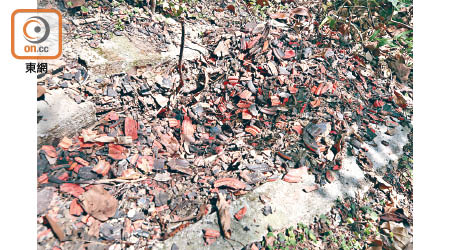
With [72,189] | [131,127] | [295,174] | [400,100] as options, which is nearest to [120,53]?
[131,127]

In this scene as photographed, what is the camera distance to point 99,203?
1.90 metres

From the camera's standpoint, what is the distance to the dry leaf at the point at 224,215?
1.99m

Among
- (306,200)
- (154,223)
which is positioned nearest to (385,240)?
(306,200)

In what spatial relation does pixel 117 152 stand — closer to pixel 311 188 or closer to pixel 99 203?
pixel 99 203

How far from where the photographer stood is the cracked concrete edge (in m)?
1.94

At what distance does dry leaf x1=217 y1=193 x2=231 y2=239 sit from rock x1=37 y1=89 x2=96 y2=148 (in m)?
1.27

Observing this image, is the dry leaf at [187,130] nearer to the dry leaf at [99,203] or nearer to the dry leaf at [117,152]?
the dry leaf at [117,152]

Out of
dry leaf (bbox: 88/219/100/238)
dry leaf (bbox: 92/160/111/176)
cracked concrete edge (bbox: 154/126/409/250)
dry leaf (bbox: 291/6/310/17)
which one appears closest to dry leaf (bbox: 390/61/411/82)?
dry leaf (bbox: 291/6/310/17)

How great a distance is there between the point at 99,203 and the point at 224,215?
0.90 m

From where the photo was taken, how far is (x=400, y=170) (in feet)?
8.93

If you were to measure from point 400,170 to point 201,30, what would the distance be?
2693 millimetres

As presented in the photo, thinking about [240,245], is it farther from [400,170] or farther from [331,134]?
[400,170]

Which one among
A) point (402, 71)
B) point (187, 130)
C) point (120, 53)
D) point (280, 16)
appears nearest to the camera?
point (187, 130)

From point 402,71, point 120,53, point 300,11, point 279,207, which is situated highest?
point 300,11
